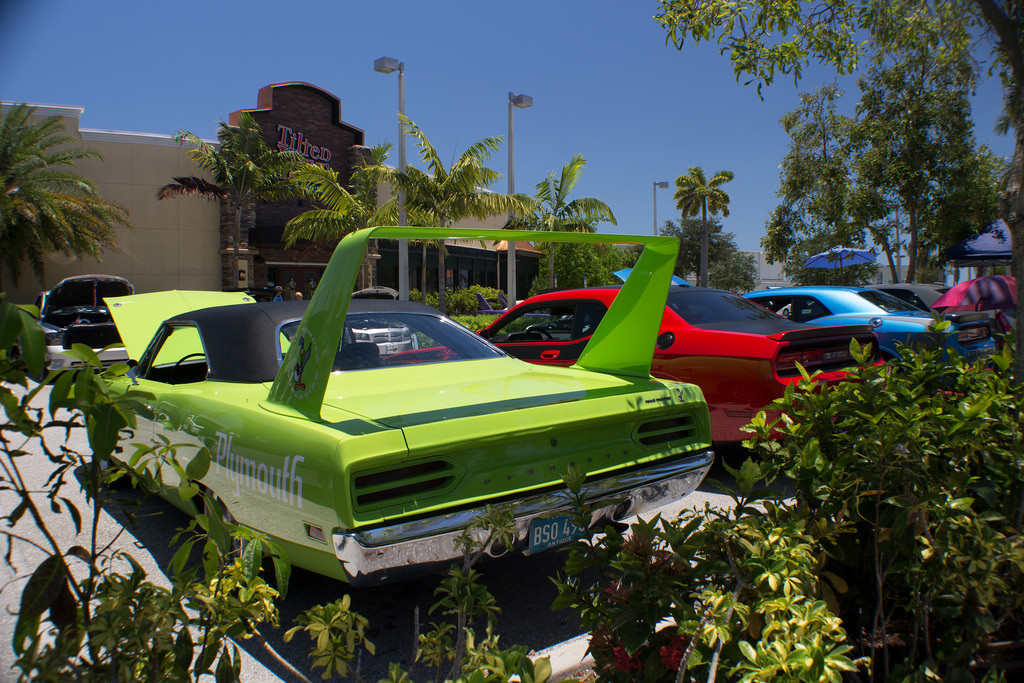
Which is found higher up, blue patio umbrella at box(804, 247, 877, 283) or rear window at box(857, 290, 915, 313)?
blue patio umbrella at box(804, 247, 877, 283)

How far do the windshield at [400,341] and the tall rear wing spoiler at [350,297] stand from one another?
75 cm

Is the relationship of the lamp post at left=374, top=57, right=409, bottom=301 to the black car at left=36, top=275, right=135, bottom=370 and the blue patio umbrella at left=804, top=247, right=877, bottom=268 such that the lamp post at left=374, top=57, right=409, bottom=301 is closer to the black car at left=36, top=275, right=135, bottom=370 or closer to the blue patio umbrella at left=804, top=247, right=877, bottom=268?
the black car at left=36, top=275, right=135, bottom=370

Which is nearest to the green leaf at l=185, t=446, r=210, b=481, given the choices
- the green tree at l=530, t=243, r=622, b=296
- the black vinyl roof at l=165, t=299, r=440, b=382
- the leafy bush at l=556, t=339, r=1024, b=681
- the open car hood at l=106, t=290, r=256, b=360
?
the leafy bush at l=556, t=339, r=1024, b=681

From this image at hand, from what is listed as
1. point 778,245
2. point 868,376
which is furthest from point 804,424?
point 778,245

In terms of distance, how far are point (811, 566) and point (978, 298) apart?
700 centimetres

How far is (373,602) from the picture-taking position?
328cm

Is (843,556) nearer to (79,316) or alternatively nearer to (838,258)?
(79,316)

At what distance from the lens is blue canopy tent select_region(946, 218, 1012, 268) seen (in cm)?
1629

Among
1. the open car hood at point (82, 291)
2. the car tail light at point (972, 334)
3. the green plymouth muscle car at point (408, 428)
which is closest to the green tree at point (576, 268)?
the open car hood at point (82, 291)

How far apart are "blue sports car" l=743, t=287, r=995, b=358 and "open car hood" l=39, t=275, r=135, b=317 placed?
12925mm

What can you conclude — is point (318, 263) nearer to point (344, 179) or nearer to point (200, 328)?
point (344, 179)

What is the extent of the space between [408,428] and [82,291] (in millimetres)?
14929

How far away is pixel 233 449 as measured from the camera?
2871mm

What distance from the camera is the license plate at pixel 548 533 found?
271cm
